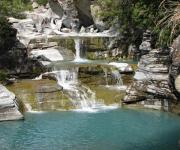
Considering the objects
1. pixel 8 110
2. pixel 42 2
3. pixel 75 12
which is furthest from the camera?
pixel 42 2

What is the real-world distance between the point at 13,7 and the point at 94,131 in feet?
83.4

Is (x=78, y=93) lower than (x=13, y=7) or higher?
lower

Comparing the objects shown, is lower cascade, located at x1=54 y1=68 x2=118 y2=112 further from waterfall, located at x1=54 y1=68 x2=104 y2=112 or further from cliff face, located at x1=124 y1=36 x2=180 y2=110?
cliff face, located at x1=124 y1=36 x2=180 y2=110

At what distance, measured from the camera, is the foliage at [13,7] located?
111 feet

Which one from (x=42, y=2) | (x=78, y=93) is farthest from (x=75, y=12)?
(x=78, y=93)

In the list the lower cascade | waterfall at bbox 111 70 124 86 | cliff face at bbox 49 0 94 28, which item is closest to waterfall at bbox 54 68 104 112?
the lower cascade

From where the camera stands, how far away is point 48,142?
60.2 feet

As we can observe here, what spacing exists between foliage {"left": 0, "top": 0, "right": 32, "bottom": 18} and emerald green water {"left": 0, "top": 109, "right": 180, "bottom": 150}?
43.6 feet

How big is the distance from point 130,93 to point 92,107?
2.18 meters

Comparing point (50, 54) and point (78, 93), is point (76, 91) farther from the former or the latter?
point (50, 54)

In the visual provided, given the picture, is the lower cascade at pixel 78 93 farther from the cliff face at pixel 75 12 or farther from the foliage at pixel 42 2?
the foliage at pixel 42 2

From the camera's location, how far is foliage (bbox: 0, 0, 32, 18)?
111 ft

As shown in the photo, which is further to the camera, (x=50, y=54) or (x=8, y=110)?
(x=50, y=54)

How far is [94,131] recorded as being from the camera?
19.9 metres
